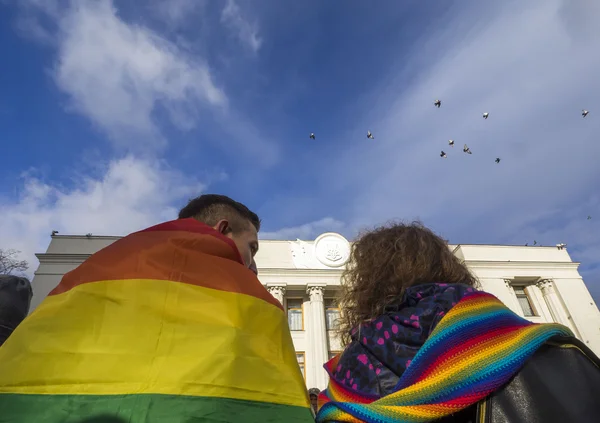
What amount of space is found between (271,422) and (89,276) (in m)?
0.91

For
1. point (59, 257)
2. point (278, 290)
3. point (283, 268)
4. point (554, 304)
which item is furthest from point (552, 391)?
point (554, 304)

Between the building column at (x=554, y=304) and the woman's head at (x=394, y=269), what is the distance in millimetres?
23960

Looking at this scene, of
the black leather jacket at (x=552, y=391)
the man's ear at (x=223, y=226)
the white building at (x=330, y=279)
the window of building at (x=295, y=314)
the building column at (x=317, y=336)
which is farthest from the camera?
the window of building at (x=295, y=314)

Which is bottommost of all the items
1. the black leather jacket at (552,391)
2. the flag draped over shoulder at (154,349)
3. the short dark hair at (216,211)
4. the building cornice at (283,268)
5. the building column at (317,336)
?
the black leather jacket at (552,391)

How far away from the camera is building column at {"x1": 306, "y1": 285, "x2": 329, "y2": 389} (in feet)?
54.9

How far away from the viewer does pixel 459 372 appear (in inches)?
43.9

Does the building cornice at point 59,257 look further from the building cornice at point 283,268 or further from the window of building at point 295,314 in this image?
the window of building at point 295,314

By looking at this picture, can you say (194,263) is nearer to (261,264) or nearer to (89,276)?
(89,276)

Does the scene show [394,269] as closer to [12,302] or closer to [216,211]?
[216,211]

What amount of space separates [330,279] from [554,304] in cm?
1431

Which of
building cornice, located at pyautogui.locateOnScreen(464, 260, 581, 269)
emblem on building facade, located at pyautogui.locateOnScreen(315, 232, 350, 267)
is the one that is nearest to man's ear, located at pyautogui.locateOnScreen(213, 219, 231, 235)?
emblem on building facade, located at pyautogui.locateOnScreen(315, 232, 350, 267)

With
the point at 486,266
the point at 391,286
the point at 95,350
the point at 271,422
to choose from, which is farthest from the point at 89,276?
the point at 486,266

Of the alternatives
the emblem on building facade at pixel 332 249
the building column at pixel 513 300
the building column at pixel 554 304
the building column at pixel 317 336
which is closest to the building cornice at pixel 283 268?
the emblem on building facade at pixel 332 249

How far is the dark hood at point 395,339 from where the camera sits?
52.3 inches
